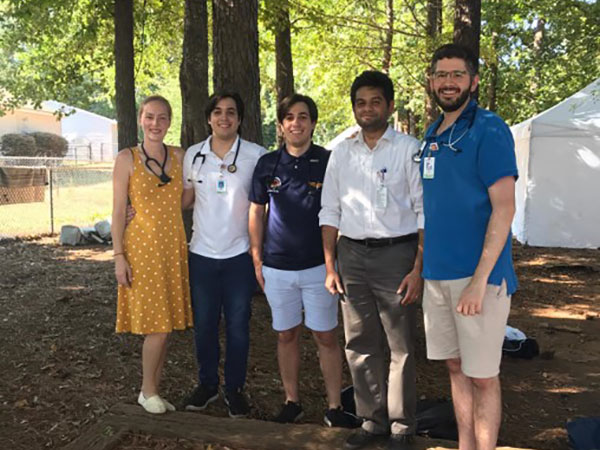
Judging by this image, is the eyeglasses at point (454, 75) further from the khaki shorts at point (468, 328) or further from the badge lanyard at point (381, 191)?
the khaki shorts at point (468, 328)

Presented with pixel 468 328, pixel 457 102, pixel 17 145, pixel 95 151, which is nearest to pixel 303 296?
pixel 468 328

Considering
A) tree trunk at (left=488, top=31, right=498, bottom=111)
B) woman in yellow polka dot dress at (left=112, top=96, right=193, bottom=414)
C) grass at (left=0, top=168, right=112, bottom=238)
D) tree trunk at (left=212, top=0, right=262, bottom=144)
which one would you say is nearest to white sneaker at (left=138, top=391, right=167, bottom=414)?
woman in yellow polka dot dress at (left=112, top=96, right=193, bottom=414)

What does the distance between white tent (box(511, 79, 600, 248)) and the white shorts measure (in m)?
9.73

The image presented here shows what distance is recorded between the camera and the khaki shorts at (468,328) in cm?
261

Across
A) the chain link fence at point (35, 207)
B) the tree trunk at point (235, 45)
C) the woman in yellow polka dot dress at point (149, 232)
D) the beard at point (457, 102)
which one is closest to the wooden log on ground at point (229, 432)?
the woman in yellow polka dot dress at point (149, 232)

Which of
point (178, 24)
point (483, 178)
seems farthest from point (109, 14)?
point (483, 178)

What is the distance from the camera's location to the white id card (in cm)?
273

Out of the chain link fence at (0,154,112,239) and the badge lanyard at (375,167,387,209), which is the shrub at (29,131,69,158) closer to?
the chain link fence at (0,154,112,239)

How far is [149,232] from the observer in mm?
3531

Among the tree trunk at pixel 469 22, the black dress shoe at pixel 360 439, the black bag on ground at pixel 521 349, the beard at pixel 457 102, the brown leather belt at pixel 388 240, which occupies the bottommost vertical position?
the black bag on ground at pixel 521 349

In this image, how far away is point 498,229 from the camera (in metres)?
2.51

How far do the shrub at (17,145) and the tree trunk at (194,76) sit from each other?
32629 mm

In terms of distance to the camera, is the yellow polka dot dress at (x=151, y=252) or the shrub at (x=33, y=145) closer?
the yellow polka dot dress at (x=151, y=252)

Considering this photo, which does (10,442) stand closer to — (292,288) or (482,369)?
(292,288)
